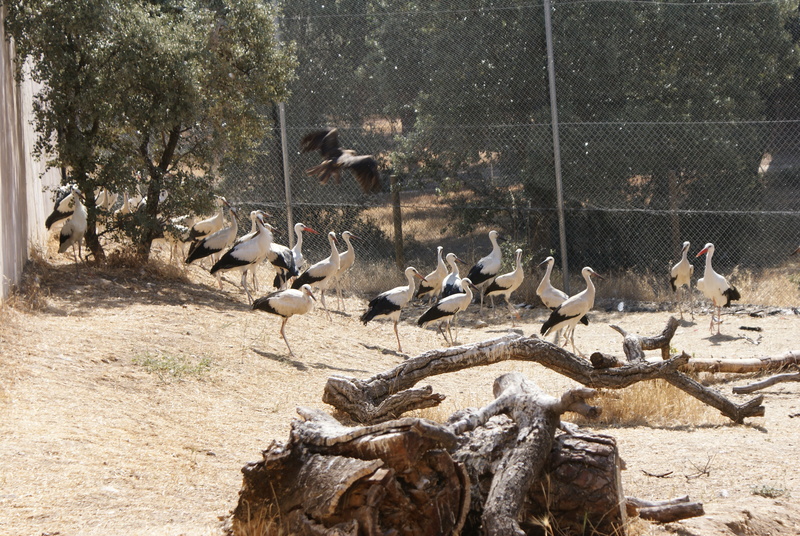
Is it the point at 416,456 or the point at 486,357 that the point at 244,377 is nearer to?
the point at 486,357

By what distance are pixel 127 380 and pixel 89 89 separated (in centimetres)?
417

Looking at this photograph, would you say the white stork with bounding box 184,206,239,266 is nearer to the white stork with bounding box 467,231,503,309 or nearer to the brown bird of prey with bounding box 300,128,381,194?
the brown bird of prey with bounding box 300,128,381,194

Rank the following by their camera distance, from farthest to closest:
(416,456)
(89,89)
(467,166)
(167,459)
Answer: (467,166)
(89,89)
(167,459)
(416,456)

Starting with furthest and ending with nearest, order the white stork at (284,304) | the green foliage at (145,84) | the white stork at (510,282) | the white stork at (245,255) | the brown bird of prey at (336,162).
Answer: the brown bird of prey at (336,162) → the white stork at (510,282) → the white stork at (245,255) → the green foliage at (145,84) → the white stork at (284,304)

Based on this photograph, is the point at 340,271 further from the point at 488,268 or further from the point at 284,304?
the point at 284,304

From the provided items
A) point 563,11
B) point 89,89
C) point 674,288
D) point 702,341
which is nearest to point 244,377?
point 89,89

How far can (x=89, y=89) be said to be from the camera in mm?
9789

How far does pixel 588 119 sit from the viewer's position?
1292cm

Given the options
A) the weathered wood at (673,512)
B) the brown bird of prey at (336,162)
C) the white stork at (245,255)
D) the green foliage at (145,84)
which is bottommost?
the weathered wood at (673,512)

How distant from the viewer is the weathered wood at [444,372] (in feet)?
20.6

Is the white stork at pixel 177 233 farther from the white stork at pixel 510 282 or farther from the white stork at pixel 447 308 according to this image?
the white stork at pixel 510 282

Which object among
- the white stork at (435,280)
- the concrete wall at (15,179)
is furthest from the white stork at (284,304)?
the white stork at (435,280)

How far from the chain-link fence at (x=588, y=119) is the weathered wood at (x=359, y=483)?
8981mm

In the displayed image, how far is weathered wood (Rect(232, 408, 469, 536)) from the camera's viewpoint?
3701mm
